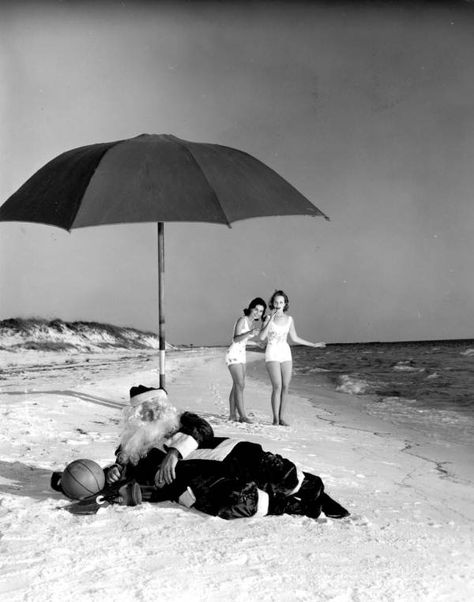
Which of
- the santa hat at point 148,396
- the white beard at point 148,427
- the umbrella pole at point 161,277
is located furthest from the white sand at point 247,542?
the umbrella pole at point 161,277

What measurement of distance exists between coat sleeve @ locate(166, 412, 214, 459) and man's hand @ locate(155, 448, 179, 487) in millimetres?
79

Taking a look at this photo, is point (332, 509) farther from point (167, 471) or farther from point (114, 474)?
point (114, 474)

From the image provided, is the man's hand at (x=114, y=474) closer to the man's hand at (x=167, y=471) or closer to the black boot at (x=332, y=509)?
the man's hand at (x=167, y=471)

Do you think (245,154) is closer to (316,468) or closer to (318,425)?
(316,468)

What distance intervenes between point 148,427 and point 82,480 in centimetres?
59

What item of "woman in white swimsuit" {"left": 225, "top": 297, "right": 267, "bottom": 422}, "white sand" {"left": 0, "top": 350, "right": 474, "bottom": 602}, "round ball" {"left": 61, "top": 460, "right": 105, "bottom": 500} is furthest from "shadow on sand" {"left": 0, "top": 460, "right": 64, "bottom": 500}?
"woman in white swimsuit" {"left": 225, "top": 297, "right": 267, "bottom": 422}

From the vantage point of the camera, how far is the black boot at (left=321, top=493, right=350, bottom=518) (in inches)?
187

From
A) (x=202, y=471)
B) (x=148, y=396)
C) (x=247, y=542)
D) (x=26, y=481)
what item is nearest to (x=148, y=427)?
(x=148, y=396)

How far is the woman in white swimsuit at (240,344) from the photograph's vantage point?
8938mm

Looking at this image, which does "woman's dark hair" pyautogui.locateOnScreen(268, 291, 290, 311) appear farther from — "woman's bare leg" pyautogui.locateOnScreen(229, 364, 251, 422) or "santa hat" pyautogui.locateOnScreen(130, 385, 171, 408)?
"santa hat" pyautogui.locateOnScreen(130, 385, 171, 408)

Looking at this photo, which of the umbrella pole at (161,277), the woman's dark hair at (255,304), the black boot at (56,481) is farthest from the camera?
the woman's dark hair at (255,304)

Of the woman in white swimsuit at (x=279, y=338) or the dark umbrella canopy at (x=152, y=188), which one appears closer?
the dark umbrella canopy at (x=152, y=188)

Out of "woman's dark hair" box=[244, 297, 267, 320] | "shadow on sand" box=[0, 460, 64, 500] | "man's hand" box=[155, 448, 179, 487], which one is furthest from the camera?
"woman's dark hair" box=[244, 297, 267, 320]

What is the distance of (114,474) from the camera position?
4988 mm
